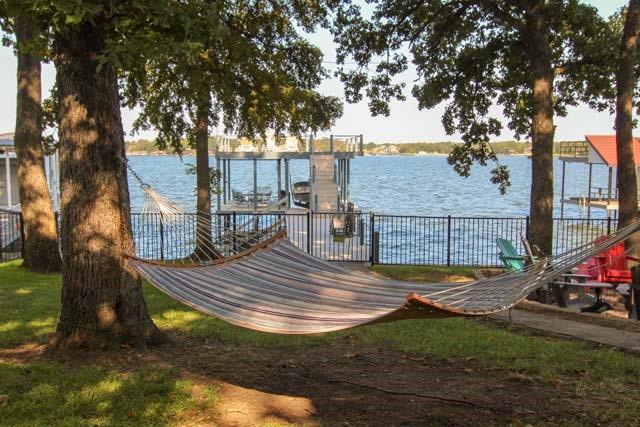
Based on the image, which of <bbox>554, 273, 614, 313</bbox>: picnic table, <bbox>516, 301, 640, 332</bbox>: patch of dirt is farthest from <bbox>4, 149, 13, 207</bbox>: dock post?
<bbox>554, 273, 614, 313</bbox>: picnic table

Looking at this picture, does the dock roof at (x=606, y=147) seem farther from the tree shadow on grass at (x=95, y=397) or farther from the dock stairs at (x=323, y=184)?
the tree shadow on grass at (x=95, y=397)

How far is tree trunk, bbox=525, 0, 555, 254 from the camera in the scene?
10.9 metres

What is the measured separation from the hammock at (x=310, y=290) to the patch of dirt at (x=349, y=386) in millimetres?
656

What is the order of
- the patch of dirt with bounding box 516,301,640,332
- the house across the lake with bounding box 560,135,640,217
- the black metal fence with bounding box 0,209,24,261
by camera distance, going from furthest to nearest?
the house across the lake with bounding box 560,135,640,217
the black metal fence with bounding box 0,209,24,261
the patch of dirt with bounding box 516,301,640,332

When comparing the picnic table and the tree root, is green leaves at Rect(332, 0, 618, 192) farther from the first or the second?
the tree root

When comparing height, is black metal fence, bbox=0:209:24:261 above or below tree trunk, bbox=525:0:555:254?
below

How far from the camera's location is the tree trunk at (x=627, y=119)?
10.9 meters

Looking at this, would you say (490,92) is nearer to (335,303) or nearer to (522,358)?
(522,358)

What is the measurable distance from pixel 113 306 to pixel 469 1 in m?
9.67

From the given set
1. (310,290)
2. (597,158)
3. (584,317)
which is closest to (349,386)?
(310,290)

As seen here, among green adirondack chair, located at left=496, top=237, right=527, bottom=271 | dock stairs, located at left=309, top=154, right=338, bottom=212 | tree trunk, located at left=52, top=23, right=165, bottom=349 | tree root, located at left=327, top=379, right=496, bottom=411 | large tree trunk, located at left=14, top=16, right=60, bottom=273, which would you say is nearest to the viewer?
tree root, located at left=327, top=379, right=496, bottom=411

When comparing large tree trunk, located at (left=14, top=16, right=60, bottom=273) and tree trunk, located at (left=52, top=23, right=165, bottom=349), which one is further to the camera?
large tree trunk, located at (left=14, top=16, right=60, bottom=273)

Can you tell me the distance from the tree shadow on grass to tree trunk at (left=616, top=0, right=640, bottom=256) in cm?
910

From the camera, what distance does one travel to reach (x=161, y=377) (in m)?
4.93
